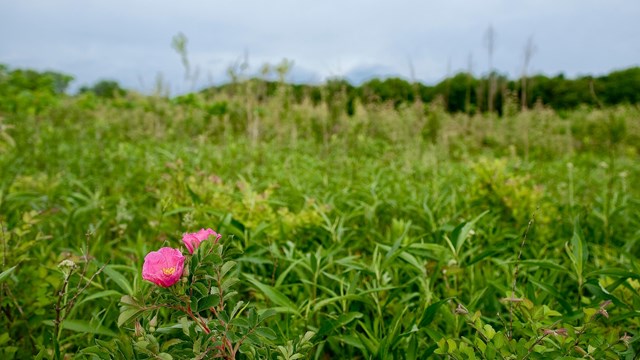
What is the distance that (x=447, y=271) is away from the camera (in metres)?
1.71

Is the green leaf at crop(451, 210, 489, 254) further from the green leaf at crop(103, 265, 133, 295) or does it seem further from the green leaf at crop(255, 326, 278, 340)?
the green leaf at crop(103, 265, 133, 295)

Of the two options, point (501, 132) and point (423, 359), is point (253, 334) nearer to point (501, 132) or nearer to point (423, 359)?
A: point (423, 359)

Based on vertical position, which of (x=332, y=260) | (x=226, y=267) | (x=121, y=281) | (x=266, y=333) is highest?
(x=226, y=267)

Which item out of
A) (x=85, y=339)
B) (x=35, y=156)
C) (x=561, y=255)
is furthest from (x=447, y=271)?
(x=35, y=156)

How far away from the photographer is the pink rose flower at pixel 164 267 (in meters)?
0.84

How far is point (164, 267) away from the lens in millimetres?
853

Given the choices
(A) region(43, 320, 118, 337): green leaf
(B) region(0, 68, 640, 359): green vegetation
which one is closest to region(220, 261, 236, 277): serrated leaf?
(B) region(0, 68, 640, 359): green vegetation

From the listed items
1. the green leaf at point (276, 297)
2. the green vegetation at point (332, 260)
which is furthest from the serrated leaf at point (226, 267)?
the green leaf at point (276, 297)

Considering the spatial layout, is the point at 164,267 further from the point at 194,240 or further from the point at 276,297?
the point at 276,297

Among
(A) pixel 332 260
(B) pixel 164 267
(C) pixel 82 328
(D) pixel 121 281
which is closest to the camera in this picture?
(B) pixel 164 267

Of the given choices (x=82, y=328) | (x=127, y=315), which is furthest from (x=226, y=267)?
(x=82, y=328)

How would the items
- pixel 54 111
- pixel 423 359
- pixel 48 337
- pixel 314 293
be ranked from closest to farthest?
pixel 423 359 < pixel 48 337 < pixel 314 293 < pixel 54 111

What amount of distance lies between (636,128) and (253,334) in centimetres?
1147

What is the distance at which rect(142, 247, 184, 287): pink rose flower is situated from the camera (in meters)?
0.84
